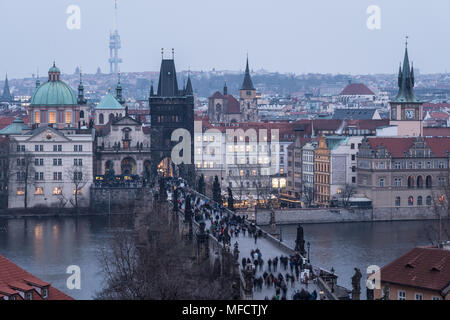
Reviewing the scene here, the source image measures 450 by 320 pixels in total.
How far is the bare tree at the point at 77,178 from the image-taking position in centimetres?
7213

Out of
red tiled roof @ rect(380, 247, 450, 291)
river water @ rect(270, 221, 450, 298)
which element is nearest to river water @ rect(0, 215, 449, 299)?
river water @ rect(270, 221, 450, 298)

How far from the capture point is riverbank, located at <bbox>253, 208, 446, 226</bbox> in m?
65.0

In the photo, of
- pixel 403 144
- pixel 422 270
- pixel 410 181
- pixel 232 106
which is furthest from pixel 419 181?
pixel 232 106

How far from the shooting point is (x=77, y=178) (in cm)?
7269

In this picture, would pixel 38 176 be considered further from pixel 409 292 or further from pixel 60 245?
pixel 409 292

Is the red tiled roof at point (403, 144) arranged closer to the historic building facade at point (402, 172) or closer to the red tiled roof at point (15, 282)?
the historic building facade at point (402, 172)

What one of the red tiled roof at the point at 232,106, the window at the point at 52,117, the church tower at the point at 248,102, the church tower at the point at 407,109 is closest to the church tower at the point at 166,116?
the window at the point at 52,117

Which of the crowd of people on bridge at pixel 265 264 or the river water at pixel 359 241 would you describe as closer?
the crowd of people on bridge at pixel 265 264

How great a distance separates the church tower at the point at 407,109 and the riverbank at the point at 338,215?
11.2m

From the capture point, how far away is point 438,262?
3044 centimetres

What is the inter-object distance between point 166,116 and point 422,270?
167ft

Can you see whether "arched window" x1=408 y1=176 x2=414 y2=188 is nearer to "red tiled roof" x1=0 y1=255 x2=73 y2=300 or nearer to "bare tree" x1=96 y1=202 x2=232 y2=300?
"bare tree" x1=96 y1=202 x2=232 y2=300

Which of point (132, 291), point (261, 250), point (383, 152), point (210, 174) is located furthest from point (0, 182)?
point (132, 291)
